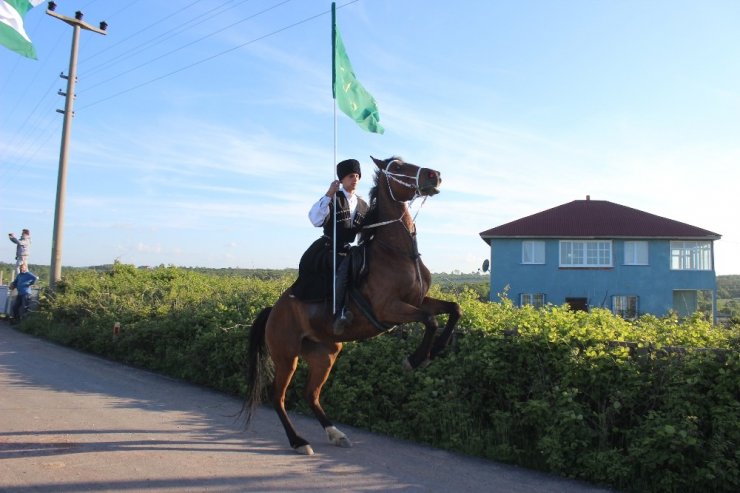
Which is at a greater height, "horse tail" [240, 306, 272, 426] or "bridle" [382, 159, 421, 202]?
"bridle" [382, 159, 421, 202]

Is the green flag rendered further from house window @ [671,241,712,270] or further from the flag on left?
house window @ [671,241,712,270]

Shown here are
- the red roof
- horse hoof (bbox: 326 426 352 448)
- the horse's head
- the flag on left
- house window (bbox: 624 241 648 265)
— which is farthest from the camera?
house window (bbox: 624 241 648 265)

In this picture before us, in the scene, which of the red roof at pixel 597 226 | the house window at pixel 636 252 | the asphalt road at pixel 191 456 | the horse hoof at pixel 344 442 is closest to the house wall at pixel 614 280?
the house window at pixel 636 252

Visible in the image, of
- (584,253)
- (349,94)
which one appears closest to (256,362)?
(349,94)

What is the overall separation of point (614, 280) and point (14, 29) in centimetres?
3517

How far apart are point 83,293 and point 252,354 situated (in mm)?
12787

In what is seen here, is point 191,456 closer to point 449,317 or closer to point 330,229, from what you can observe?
point 330,229

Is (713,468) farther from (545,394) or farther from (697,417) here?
(545,394)

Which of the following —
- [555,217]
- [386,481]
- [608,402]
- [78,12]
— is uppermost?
[78,12]

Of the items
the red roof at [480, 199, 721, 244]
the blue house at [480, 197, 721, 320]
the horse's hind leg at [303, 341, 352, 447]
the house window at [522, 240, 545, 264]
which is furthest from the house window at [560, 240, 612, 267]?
the horse's hind leg at [303, 341, 352, 447]

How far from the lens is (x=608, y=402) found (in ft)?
18.0

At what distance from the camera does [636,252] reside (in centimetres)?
3703

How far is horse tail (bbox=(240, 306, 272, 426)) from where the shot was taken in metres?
6.87

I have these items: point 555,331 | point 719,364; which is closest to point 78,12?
point 555,331
